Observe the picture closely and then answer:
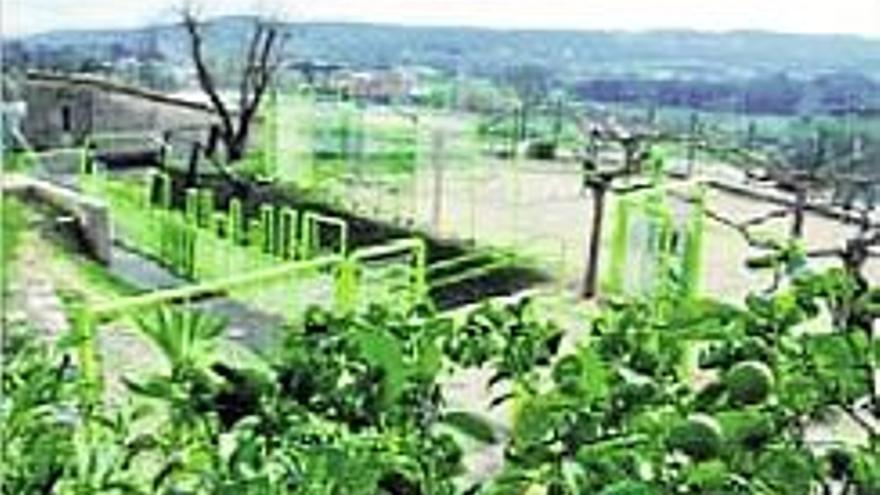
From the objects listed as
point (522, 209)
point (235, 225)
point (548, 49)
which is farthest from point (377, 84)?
point (548, 49)

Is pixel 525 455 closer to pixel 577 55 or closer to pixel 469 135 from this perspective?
pixel 577 55

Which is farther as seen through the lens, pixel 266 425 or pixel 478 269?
pixel 478 269

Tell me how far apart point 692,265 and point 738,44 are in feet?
3.52

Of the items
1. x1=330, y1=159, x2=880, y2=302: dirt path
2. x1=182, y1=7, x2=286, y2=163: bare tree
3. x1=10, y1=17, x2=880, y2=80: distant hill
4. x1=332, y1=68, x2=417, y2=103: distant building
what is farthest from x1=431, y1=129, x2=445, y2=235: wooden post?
x1=182, y1=7, x2=286, y2=163: bare tree

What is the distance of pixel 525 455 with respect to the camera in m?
0.70

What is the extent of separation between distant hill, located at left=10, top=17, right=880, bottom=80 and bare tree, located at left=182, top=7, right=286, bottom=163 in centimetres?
10

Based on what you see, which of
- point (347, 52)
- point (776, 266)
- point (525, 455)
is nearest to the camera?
point (525, 455)

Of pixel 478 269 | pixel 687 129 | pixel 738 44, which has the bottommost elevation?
pixel 478 269

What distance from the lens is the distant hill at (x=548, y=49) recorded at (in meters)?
2.90

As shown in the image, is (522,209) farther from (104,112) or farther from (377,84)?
(104,112)

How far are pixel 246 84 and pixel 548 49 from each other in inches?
128

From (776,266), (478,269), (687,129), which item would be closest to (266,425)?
(776,266)

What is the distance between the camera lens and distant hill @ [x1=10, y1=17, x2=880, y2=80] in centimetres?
290

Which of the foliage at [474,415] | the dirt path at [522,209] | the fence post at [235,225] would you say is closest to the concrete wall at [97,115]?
the dirt path at [522,209]
